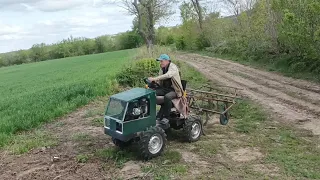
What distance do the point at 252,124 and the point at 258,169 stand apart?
3.02 m

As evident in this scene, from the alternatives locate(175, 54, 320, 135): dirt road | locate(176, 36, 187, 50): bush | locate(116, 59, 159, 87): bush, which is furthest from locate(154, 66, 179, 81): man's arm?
locate(176, 36, 187, 50): bush

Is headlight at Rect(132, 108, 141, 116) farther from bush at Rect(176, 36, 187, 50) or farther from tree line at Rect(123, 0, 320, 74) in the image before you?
bush at Rect(176, 36, 187, 50)

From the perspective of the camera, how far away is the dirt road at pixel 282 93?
9.69 metres

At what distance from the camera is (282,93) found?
12992 mm

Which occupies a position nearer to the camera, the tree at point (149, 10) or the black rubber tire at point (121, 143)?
the black rubber tire at point (121, 143)

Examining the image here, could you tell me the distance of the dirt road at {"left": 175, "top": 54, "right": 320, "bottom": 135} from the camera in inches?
381

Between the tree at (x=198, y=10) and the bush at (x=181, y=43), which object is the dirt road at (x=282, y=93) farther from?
the bush at (x=181, y=43)

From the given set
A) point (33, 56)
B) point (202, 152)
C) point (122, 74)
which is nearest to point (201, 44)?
point (122, 74)

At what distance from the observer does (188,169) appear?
20.9 feet

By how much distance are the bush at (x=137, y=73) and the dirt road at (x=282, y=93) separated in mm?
3398

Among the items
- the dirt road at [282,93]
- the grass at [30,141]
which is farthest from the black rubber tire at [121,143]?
the dirt road at [282,93]

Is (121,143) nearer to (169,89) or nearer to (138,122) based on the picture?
(138,122)

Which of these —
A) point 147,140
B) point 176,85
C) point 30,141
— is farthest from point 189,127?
point 30,141

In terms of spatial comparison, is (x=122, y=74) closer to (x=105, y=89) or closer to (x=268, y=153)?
(x=105, y=89)
